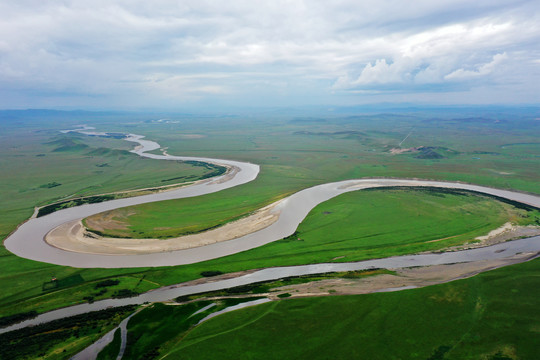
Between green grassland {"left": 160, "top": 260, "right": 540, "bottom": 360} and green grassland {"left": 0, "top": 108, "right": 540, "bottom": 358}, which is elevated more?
green grassland {"left": 0, "top": 108, "right": 540, "bottom": 358}

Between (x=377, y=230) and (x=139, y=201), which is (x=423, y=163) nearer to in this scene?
(x=377, y=230)

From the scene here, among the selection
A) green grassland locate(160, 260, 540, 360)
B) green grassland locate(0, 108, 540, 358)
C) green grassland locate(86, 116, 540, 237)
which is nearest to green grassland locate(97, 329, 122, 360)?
green grassland locate(160, 260, 540, 360)

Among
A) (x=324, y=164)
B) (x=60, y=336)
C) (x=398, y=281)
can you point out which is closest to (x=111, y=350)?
(x=60, y=336)

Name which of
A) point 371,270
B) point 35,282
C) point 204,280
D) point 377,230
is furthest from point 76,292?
point 377,230

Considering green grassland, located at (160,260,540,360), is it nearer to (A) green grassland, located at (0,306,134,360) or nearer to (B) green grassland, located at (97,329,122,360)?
(B) green grassland, located at (97,329,122,360)

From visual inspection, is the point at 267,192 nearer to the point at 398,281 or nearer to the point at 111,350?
the point at 398,281
